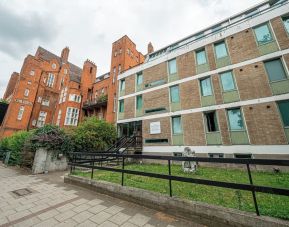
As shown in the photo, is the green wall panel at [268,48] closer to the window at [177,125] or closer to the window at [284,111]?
the window at [284,111]

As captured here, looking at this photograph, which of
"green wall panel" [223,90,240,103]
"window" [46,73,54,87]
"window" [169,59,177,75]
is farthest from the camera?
"window" [46,73,54,87]

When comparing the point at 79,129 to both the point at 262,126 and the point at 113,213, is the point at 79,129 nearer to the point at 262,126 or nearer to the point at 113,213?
the point at 113,213

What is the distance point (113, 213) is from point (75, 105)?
77.2 ft

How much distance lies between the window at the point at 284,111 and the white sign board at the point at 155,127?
8729 millimetres

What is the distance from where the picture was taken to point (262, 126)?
9.39m

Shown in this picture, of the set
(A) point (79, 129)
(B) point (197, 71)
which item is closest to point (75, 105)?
(A) point (79, 129)

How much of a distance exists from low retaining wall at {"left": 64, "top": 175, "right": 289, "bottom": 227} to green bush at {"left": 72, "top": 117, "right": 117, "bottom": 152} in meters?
8.93

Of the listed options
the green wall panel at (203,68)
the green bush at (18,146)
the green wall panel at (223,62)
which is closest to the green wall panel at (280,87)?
the green wall panel at (223,62)

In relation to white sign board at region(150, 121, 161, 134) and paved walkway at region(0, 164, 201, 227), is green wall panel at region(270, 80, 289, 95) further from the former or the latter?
paved walkway at region(0, 164, 201, 227)

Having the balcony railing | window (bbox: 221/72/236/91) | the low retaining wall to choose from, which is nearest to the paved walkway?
A: the low retaining wall

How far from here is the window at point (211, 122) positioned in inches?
442

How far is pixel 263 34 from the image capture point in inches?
421

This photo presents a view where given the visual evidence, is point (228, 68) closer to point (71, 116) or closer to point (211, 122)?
point (211, 122)

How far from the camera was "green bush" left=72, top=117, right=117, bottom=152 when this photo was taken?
41.8 ft
